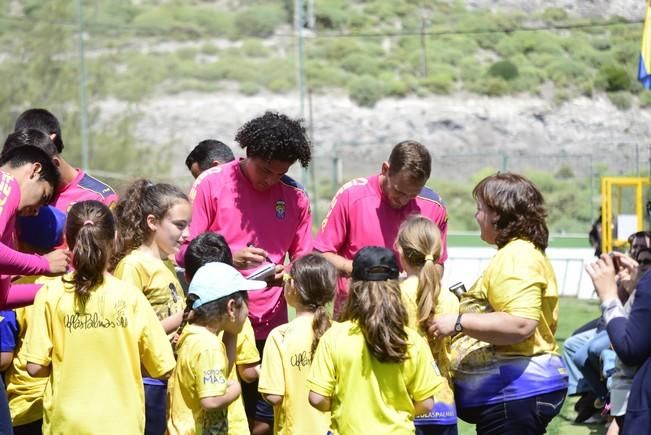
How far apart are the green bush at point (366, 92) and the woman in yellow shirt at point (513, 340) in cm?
5121

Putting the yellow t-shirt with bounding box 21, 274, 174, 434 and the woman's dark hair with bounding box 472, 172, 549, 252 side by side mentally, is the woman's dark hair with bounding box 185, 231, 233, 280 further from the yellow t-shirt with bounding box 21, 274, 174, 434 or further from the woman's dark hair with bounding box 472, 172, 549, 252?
the woman's dark hair with bounding box 472, 172, 549, 252

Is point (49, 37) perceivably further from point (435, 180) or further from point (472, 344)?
point (472, 344)

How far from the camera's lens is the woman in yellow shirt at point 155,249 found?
17.5ft

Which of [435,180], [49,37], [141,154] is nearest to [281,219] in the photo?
[435,180]

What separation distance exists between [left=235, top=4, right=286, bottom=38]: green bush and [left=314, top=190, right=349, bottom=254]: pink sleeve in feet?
209

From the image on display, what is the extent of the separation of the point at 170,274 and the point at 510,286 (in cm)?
187

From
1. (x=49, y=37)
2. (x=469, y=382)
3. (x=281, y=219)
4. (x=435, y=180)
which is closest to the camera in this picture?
(x=469, y=382)

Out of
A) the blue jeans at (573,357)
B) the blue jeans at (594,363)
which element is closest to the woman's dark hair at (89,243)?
the blue jeans at (594,363)

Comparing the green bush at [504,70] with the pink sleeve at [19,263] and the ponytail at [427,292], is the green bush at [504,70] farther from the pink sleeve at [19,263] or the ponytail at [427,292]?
the pink sleeve at [19,263]

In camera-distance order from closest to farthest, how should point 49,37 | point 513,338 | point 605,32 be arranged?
point 513,338
point 49,37
point 605,32

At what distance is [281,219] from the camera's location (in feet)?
20.0

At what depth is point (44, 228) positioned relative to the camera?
570 centimetres

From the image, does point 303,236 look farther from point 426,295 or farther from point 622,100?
point 622,100

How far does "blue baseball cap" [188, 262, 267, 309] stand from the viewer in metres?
4.95
